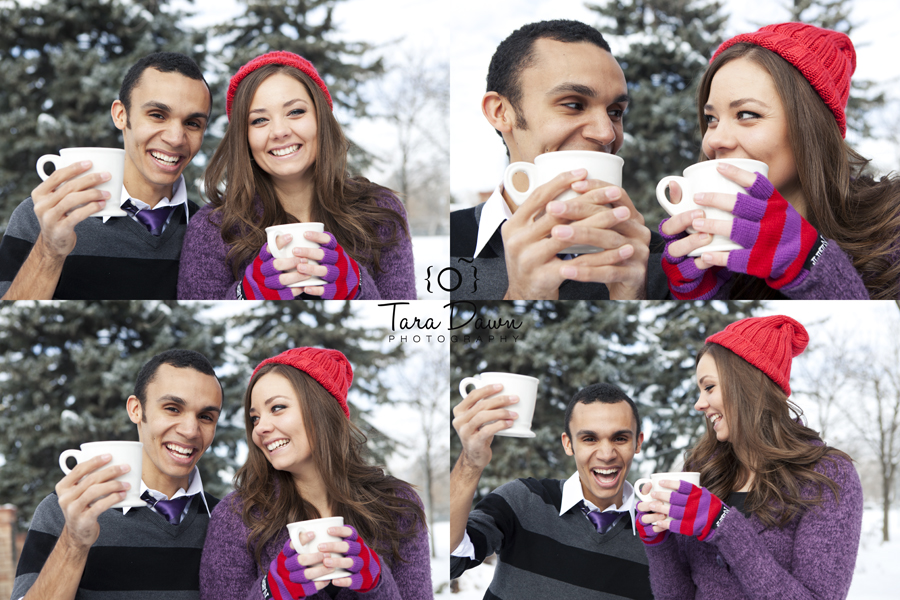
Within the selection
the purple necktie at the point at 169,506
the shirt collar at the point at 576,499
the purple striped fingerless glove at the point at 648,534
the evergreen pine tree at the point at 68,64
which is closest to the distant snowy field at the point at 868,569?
the shirt collar at the point at 576,499

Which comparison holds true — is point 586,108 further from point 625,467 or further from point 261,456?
point 261,456

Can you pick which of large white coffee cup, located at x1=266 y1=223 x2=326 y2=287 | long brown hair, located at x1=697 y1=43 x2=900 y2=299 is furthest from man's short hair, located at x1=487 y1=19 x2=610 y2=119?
large white coffee cup, located at x1=266 y1=223 x2=326 y2=287

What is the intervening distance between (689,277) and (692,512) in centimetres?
57

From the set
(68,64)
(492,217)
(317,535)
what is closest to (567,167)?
(492,217)

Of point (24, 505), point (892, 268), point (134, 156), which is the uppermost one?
point (134, 156)

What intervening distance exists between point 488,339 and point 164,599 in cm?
120

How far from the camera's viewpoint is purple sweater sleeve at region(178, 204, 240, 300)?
1938 millimetres

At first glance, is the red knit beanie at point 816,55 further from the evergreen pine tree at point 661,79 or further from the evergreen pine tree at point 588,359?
the evergreen pine tree at point 661,79

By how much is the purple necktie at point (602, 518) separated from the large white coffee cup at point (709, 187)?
904 mm

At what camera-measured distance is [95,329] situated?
2.98 m

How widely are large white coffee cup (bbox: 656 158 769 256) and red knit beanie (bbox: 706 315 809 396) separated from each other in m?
0.51

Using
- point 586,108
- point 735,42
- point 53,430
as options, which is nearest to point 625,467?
point 586,108

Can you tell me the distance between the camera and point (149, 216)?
1.97 meters

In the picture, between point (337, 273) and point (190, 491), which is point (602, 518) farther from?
point (190, 491)
